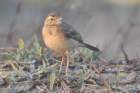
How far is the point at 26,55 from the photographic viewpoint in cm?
1011

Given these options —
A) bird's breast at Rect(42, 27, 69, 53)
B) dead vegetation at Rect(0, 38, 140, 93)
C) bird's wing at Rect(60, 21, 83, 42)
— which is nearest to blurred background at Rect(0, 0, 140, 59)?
bird's wing at Rect(60, 21, 83, 42)

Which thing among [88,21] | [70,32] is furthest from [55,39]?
[88,21]

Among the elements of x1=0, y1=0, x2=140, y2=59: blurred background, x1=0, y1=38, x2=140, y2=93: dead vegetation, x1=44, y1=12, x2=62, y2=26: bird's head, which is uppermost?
x1=0, y1=0, x2=140, y2=59: blurred background

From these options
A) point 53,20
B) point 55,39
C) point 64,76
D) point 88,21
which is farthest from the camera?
point 88,21

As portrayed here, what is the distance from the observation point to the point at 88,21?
614 inches

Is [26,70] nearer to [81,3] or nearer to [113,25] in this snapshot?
[81,3]

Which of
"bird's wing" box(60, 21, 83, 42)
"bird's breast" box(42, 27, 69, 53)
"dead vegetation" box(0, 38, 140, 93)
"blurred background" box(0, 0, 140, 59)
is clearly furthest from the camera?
"blurred background" box(0, 0, 140, 59)

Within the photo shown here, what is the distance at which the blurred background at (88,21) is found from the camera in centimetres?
1279

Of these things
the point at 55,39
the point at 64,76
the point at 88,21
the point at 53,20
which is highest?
the point at 88,21

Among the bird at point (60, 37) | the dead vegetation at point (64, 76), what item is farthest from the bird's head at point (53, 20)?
the dead vegetation at point (64, 76)

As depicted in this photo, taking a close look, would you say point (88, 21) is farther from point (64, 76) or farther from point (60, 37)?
point (64, 76)

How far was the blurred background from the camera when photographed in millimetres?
12789

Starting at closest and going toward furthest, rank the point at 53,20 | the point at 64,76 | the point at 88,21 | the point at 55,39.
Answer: the point at 64,76 < the point at 55,39 < the point at 53,20 < the point at 88,21

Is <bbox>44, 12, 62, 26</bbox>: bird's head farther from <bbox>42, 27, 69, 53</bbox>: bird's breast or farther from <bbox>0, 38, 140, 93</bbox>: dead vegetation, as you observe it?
<bbox>0, 38, 140, 93</bbox>: dead vegetation
